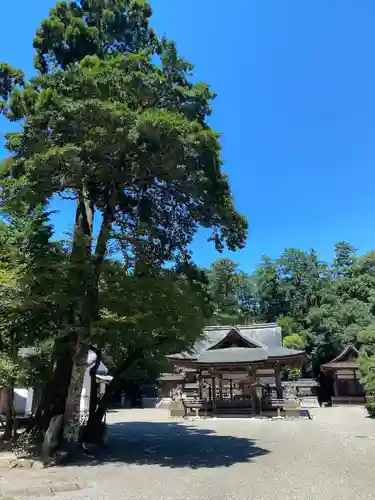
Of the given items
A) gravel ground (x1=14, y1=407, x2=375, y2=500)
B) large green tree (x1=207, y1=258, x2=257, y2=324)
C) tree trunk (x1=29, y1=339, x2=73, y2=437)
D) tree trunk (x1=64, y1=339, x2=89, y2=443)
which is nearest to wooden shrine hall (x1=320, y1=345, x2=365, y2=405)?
gravel ground (x1=14, y1=407, x2=375, y2=500)

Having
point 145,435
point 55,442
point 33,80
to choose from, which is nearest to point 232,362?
point 145,435

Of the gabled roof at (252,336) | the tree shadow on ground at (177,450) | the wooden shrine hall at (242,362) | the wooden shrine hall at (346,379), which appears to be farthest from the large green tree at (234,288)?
the tree shadow on ground at (177,450)

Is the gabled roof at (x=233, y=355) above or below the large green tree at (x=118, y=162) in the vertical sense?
below

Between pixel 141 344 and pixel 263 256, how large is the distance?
56.4 m

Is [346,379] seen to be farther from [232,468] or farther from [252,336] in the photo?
[232,468]

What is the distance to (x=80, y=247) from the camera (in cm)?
1154

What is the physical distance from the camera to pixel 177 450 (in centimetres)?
1253

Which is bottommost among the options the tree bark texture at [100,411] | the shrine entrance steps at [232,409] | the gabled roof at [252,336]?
the shrine entrance steps at [232,409]

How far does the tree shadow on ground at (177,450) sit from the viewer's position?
10.5 m

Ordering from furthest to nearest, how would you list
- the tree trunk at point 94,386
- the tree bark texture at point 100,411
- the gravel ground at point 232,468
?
1. the tree trunk at point 94,386
2. the tree bark texture at point 100,411
3. the gravel ground at point 232,468

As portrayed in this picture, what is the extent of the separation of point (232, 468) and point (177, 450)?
346cm

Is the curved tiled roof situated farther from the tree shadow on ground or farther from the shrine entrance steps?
the tree shadow on ground

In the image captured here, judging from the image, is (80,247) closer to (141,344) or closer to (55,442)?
(141,344)

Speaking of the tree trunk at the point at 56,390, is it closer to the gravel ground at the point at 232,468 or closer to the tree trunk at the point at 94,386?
the tree trunk at the point at 94,386
